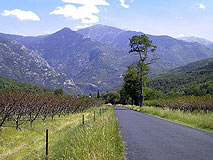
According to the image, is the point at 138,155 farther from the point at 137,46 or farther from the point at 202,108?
the point at 137,46

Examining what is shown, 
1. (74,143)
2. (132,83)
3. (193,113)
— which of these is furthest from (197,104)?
(132,83)

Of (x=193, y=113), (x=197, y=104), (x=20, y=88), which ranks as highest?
(x=20, y=88)

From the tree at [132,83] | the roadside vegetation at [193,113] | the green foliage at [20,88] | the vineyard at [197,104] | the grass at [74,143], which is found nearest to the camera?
the grass at [74,143]

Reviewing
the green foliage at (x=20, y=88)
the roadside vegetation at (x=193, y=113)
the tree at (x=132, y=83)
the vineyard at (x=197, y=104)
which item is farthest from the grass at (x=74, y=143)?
the tree at (x=132, y=83)

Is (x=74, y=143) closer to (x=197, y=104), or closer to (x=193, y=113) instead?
(x=193, y=113)

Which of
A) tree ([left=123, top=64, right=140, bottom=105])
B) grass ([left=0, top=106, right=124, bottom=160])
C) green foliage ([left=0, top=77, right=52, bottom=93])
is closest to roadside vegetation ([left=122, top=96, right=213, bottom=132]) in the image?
grass ([left=0, top=106, right=124, bottom=160])

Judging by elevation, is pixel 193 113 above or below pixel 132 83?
below

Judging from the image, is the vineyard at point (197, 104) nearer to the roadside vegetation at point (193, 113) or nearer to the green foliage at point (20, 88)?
the roadside vegetation at point (193, 113)

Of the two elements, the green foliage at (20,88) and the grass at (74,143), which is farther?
the green foliage at (20,88)

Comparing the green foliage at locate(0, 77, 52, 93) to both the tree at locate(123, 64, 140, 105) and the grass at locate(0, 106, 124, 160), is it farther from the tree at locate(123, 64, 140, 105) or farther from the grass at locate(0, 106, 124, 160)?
the tree at locate(123, 64, 140, 105)

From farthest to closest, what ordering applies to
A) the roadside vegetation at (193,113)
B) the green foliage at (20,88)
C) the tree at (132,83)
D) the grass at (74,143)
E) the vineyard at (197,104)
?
1. the tree at (132,83)
2. the green foliage at (20,88)
3. the vineyard at (197,104)
4. the roadside vegetation at (193,113)
5. the grass at (74,143)

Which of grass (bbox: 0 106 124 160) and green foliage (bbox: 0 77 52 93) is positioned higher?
green foliage (bbox: 0 77 52 93)

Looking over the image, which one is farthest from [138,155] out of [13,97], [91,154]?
[13,97]

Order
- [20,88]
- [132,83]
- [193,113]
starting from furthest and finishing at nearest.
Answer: [132,83] → [20,88] → [193,113]
